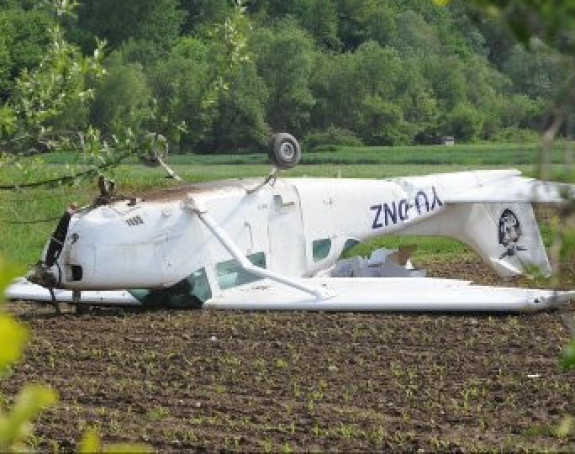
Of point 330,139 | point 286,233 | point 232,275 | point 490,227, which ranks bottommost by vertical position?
point 330,139

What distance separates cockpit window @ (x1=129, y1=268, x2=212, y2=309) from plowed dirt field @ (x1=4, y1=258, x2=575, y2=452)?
20 centimetres

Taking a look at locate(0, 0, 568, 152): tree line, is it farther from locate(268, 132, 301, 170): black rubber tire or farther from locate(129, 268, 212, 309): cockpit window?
locate(129, 268, 212, 309): cockpit window

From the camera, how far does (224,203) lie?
15359mm

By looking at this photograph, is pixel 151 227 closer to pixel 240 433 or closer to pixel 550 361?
pixel 550 361

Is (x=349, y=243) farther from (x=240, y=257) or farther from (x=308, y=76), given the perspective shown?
(x=308, y=76)

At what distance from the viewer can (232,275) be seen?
15125mm

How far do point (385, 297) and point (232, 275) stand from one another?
155cm

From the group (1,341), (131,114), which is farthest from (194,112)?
(1,341)

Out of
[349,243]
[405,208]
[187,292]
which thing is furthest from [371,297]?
[405,208]

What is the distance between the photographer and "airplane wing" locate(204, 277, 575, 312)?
1399cm

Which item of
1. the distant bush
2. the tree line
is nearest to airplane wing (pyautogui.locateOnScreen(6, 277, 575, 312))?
the tree line

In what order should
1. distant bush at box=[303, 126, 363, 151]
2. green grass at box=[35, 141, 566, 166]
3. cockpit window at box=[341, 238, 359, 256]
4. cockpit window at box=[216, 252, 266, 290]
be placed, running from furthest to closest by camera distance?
distant bush at box=[303, 126, 363, 151]
green grass at box=[35, 141, 566, 166]
cockpit window at box=[341, 238, 359, 256]
cockpit window at box=[216, 252, 266, 290]

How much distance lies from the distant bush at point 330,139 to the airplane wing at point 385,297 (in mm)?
44476

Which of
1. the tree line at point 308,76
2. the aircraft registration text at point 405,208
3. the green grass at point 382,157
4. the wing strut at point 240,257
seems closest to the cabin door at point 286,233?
the wing strut at point 240,257
